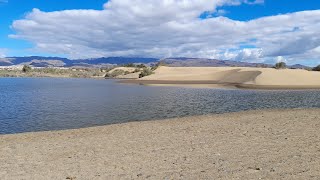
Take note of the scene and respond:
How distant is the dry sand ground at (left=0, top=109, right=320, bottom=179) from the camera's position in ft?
38.2

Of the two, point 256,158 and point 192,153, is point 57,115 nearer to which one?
point 192,153

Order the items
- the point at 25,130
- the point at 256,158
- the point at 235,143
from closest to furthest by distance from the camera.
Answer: the point at 256,158
the point at 235,143
the point at 25,130

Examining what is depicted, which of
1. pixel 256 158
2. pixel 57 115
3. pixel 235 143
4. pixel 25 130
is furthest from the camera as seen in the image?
pixel 57 115

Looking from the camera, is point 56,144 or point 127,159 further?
point 56,144

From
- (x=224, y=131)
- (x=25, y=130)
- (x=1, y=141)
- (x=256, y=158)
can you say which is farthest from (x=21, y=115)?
(x=256, y=158)

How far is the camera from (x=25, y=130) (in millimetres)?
24875

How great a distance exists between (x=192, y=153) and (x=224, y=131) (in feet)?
19.9

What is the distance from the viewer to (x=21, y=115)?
106 feet

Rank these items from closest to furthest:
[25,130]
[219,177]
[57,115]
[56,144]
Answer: [219,177]
[56,144]
[25,130]
[57,115]

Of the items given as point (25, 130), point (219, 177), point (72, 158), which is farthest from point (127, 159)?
point (25, 130)

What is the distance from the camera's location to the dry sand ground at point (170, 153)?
1165cm

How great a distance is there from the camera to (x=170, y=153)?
1476 centimetres

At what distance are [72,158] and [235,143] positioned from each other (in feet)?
23.3

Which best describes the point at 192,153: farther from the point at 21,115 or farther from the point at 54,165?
the point at 21,115
